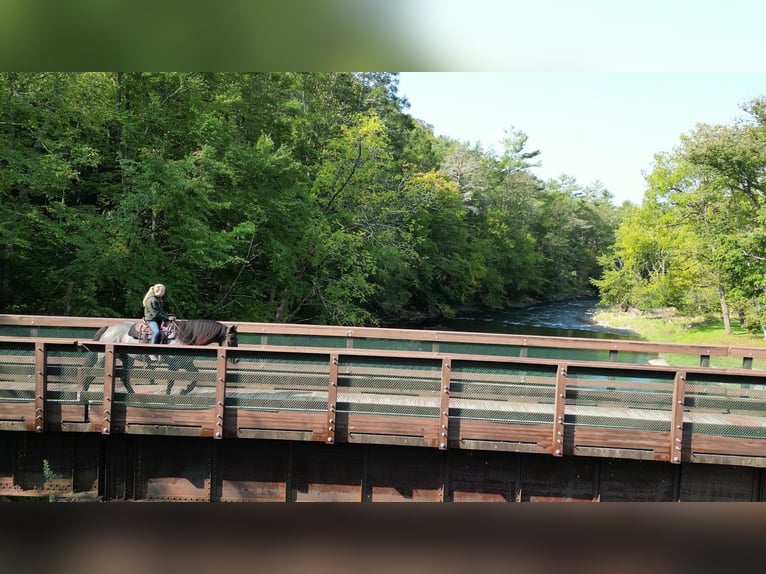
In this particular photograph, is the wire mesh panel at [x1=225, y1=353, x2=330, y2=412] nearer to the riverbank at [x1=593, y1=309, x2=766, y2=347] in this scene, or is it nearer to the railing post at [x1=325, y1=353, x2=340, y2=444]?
the railing post at [x1=325, y1=353, x2=340, y2=444]

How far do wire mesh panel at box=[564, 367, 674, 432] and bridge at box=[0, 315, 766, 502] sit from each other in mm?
16

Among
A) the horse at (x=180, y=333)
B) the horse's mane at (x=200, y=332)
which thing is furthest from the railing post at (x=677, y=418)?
the horse's mane at (x=200, y=332)

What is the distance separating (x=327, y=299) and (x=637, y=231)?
28.7 m

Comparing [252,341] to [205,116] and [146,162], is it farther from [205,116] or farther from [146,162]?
[205,116]

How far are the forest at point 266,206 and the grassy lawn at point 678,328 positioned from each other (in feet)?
3.83

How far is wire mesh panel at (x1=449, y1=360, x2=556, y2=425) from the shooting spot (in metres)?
7.06

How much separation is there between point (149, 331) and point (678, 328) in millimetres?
36372

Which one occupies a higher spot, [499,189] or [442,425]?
[499,189]

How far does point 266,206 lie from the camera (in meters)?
23.5

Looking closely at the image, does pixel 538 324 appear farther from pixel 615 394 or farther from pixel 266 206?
pixel 615 394

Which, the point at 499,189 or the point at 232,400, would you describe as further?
the point at 499,189

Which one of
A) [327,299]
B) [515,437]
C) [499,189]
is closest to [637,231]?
[499,189]

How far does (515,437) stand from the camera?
23.0 feet

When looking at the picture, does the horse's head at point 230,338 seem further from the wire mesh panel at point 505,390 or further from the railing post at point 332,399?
the wire mesh panel at point 505,390
